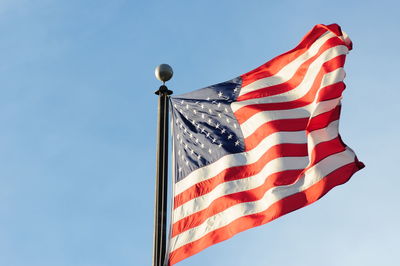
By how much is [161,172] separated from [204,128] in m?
1.53

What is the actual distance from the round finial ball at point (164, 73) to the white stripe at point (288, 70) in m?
1.36

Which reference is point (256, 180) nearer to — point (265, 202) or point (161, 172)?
point (265, 202)

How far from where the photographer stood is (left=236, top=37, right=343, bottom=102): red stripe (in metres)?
13.5

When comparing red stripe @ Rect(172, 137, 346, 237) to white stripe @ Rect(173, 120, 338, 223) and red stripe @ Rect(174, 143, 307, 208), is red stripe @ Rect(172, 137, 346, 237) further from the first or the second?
red stripe @ Rect(174, 143, 307, 208)

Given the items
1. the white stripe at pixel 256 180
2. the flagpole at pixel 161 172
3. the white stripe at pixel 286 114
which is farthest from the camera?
the white stripe at pixel 286 114

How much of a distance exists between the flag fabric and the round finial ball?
47 cm

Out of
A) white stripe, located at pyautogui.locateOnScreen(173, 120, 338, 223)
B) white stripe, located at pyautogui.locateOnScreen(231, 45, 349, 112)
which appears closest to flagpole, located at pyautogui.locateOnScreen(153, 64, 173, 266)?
white stripe, located at pyautogui.locateOnScreen(173, 120, 338, 223)

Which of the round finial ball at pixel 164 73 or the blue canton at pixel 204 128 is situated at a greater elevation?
the round finial ball at pixel 164 73

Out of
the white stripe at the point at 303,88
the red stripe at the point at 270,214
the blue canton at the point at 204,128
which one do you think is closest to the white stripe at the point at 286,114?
the blue canton at the point at 204,128

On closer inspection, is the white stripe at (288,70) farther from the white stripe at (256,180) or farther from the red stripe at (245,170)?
the white stripe at (256,180)

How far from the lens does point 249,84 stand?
1377 cm

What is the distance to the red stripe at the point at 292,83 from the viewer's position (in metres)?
13.5

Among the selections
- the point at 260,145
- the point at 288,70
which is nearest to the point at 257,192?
the point at 260,145

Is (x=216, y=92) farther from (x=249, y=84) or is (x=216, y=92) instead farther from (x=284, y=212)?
(x=284, y=212)
